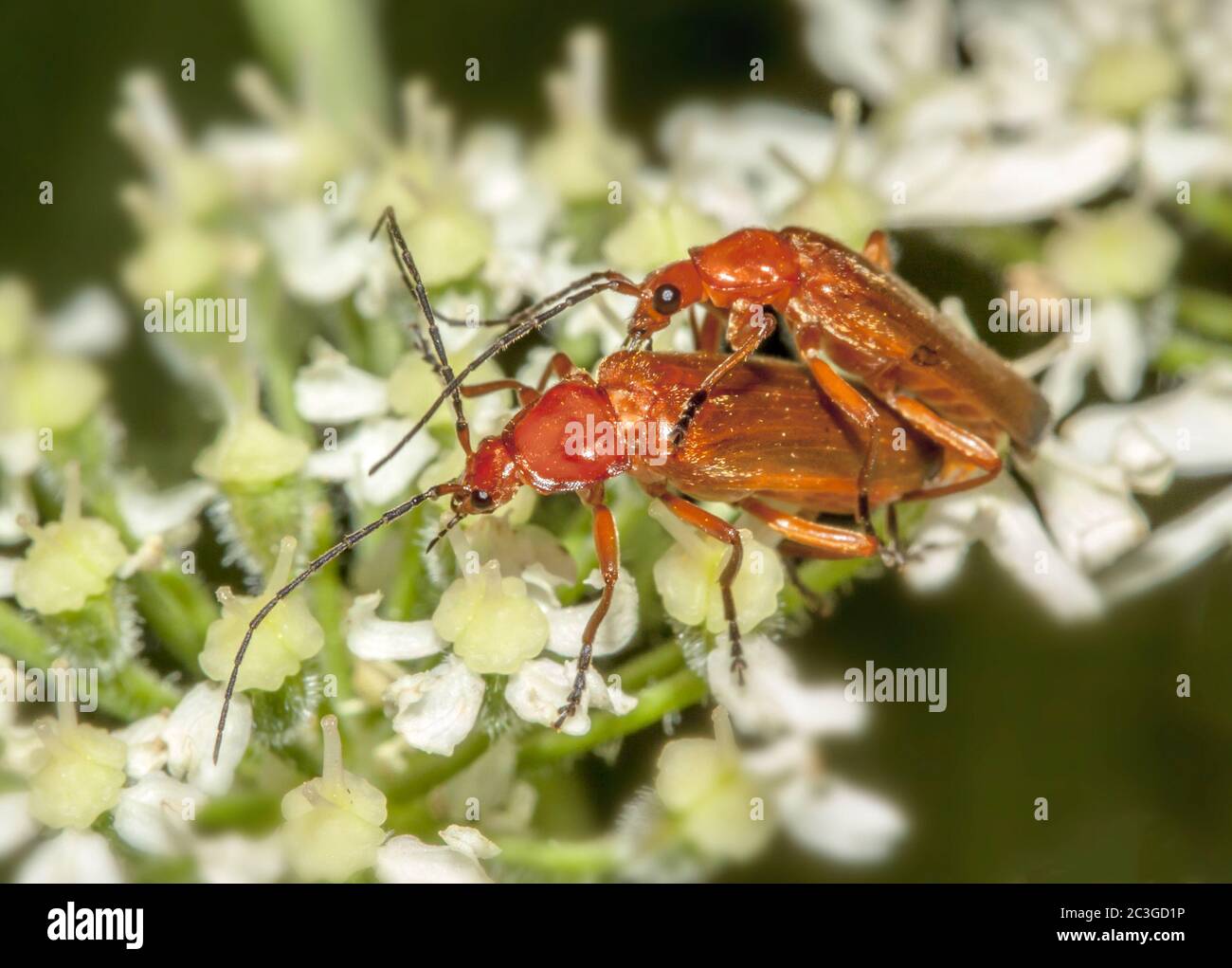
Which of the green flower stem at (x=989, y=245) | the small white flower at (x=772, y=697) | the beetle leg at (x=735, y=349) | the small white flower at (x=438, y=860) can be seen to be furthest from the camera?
the green flower stem at (x=989, y=245)

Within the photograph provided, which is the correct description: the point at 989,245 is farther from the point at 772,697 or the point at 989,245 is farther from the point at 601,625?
the point at 601,625

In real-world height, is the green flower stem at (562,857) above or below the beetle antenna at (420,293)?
below

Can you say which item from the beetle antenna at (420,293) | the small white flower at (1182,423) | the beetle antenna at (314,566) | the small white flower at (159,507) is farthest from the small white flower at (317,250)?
the small white flower at (1182,423)

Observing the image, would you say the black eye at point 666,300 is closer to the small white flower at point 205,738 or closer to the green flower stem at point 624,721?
the green flower stem at point 624,721

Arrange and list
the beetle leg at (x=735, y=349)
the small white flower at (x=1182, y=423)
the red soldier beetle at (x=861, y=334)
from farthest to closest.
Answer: the small white flower at (x=1182, y=423) → the red soldier beetle at (x=861, y=334) → the beetle leg at (x=735, y=349)
